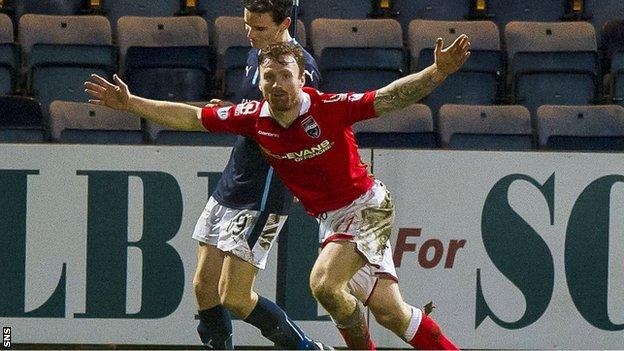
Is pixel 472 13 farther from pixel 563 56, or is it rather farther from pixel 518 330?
pixel 518 330

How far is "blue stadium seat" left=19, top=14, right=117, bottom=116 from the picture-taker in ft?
35.9

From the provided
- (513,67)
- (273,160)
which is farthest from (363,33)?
(273,160)

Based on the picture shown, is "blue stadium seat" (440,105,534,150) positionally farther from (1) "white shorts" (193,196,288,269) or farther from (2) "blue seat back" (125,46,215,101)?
(1) "white shorts" (193,196,288,269)

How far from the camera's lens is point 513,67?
11.6 meters

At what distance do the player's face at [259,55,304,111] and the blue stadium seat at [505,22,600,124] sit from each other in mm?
5062

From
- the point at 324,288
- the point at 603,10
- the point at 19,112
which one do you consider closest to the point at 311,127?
the point at 324,288

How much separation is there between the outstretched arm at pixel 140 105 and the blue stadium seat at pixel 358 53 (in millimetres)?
4110

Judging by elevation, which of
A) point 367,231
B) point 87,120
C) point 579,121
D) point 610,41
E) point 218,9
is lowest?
point 367,231

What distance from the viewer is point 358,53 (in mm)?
11148

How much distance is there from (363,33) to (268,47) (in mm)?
5137

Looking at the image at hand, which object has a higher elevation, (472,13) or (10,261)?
(472,13)

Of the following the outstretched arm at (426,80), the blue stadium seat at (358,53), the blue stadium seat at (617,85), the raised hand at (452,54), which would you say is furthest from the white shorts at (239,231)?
the blue stadium seat at (617,85)

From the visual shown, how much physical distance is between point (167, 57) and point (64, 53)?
2.53 ft

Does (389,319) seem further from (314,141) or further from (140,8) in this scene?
(140,8)
